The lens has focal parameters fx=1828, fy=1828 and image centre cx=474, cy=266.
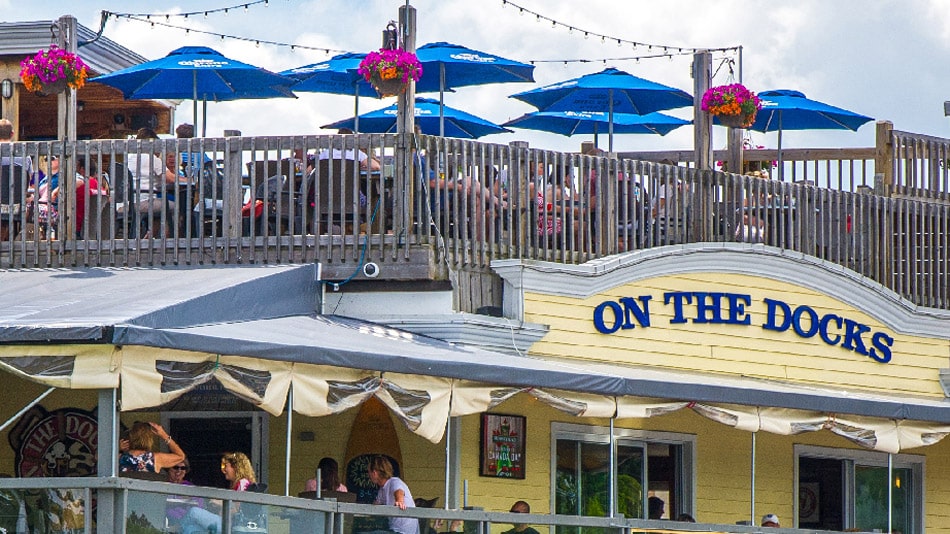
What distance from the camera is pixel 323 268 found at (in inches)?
658

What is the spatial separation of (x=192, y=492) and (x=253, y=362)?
1.35 metres

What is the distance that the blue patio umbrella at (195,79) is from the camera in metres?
19.7

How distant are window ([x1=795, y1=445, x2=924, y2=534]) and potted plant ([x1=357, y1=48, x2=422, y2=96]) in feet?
21.2

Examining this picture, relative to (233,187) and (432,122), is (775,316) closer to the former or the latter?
(233,187)

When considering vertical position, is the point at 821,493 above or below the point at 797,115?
below

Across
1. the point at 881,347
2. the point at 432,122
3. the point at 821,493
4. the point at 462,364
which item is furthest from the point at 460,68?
the point at 462,364

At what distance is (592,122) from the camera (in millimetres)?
25906

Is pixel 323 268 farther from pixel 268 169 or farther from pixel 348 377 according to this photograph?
pixel 348 377

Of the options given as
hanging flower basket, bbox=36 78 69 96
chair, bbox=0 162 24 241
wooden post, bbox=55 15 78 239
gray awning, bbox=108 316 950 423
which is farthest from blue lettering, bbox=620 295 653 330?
chair, bbox=0 162 24 241

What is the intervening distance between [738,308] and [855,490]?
3146mm

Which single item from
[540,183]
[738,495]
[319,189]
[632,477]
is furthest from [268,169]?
[738,495]

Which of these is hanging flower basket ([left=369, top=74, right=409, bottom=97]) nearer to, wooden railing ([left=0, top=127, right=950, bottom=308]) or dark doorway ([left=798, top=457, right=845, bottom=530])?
wooden railing ([left=0, top=127, right=950, bottom=308])

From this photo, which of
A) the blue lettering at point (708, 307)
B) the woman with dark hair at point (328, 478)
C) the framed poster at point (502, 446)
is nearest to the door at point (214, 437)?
the woman with dark hair at point (328, 478)

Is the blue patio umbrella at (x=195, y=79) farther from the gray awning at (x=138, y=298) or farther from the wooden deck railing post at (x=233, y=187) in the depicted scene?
the gray awning at (x=138, y=298)
